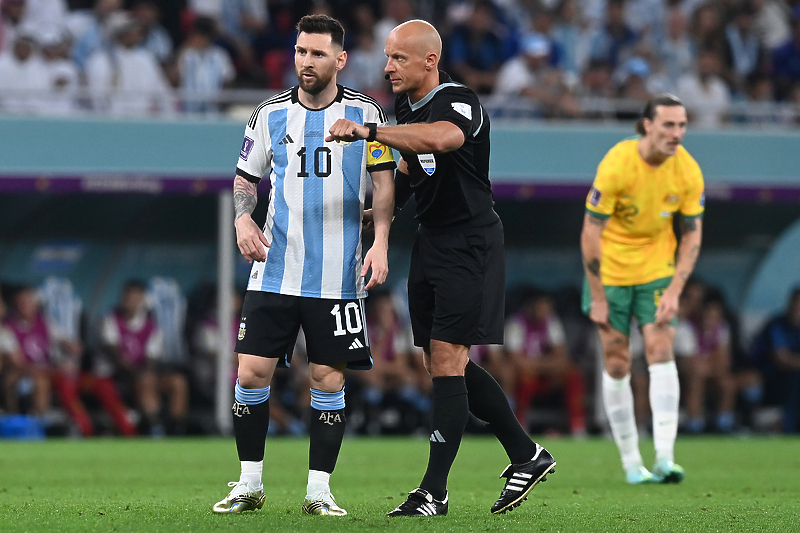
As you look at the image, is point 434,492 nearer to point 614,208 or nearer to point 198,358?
point 614,208

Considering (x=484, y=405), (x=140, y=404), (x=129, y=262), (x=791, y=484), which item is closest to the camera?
(x=484, y=405)

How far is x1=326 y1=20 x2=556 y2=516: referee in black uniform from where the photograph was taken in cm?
531

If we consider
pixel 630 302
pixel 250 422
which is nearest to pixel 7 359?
pixel 630 302

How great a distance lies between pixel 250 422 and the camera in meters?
5.50

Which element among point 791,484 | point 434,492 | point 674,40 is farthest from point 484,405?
point 674,40

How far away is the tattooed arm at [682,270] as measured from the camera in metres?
7.48

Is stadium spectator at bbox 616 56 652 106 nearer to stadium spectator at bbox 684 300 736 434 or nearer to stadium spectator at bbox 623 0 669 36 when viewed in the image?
stadium spectator at bbox 623 0 669 36

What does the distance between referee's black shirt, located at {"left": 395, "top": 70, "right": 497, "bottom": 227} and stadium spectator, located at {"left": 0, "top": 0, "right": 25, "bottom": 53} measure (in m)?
9.73

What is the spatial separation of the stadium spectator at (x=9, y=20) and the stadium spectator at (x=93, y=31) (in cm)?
63

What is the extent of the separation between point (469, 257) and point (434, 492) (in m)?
1.05

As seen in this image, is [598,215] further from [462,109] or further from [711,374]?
[711,374]

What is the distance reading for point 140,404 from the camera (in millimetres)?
13477

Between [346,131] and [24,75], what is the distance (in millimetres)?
9754

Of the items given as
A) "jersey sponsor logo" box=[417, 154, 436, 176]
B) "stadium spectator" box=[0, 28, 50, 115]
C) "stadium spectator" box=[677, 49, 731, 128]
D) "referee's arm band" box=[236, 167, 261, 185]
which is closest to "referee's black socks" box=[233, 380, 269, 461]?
"referee's arm band" box=[236, 167, 261, 185]
